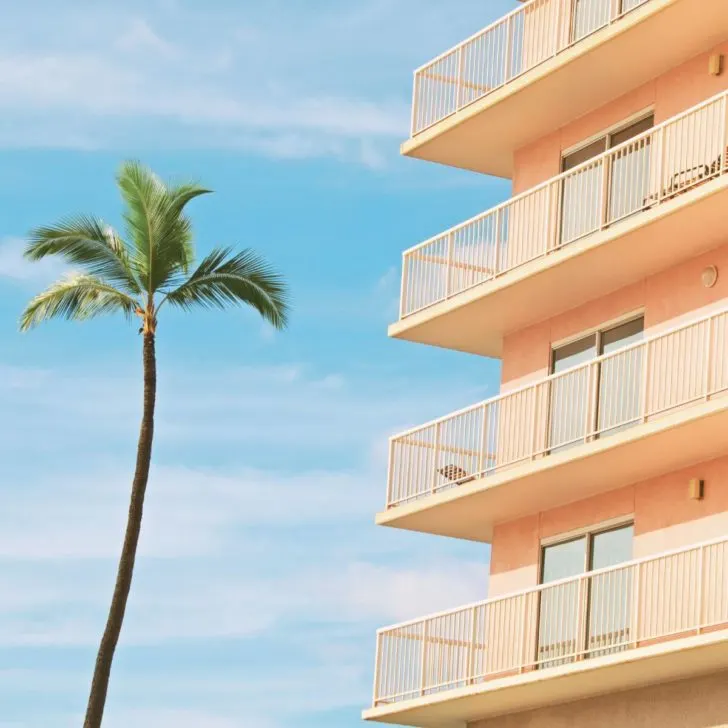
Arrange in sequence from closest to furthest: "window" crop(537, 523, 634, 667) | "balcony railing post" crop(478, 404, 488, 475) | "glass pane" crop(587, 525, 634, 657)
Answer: "glass pane" crop(587, 525, 634, 657), "window" crop(537, 523, 634, 667), "balcony railing post" crop(478, 404, 488, 475)

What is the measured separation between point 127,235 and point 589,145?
10146mm

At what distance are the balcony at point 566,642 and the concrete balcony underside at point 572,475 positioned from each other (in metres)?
1.64

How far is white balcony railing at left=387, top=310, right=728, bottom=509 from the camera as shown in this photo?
2906 cm

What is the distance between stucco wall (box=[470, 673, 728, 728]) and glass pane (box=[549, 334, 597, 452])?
155 inches

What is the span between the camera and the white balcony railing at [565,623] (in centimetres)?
2752

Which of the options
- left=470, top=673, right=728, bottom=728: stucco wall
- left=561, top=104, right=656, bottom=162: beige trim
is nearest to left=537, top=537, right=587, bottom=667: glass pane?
left=470, top=673, right=728, bottom=728: stucco wall

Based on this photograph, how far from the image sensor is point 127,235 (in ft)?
131

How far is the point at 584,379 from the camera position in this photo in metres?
31.6

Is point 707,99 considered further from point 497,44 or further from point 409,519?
point 409,519

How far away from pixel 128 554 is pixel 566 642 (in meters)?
10.4

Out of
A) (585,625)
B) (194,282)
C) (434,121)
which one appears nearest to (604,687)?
(585,625)

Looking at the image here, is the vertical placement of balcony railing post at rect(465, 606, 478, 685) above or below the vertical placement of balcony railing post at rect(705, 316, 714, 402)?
below

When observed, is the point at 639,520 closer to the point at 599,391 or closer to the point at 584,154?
the point at 599,391

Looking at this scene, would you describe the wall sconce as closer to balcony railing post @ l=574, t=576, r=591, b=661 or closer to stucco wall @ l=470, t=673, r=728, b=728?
balcony railing post @ l=574, t=576, r=591, b=661
